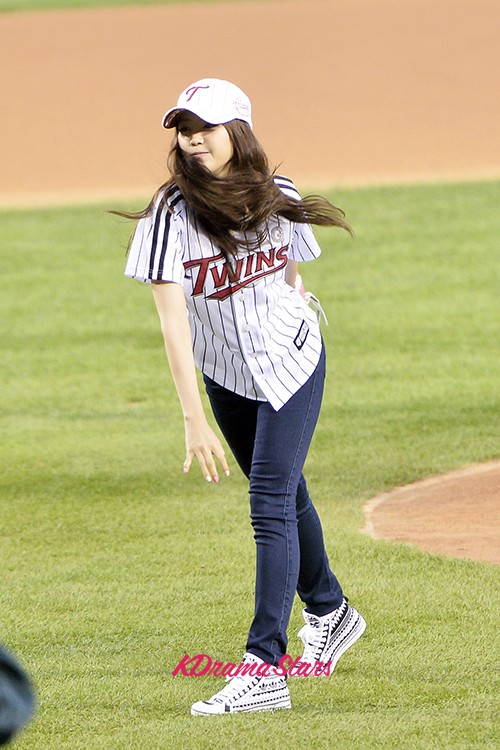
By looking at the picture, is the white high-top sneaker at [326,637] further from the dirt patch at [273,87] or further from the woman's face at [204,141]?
the dirt patch at [273,87]

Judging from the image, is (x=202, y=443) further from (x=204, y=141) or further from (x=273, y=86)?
(x=273, y=86)

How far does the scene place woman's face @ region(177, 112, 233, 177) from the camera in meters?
3.92

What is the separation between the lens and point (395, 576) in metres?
5.46

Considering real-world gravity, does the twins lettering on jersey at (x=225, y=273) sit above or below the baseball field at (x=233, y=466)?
above

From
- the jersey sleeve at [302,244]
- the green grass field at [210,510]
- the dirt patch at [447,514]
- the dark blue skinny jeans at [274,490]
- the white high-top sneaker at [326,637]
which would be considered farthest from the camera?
the dirt patch at [447,514]

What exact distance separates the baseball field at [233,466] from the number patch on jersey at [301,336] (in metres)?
1.06

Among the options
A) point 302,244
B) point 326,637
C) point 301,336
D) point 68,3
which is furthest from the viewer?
point 68,3

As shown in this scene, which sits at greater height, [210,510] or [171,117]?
[171,117]

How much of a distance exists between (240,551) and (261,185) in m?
2.44

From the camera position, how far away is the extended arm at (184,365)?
12.6ft

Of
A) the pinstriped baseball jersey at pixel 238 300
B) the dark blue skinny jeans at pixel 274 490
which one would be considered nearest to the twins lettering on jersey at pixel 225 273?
the pinstriped baseball jersey at pixel 238 300

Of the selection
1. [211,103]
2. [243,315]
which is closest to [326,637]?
[243,315]

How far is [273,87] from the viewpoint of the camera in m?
25.9

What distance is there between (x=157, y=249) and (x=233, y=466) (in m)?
4.09
